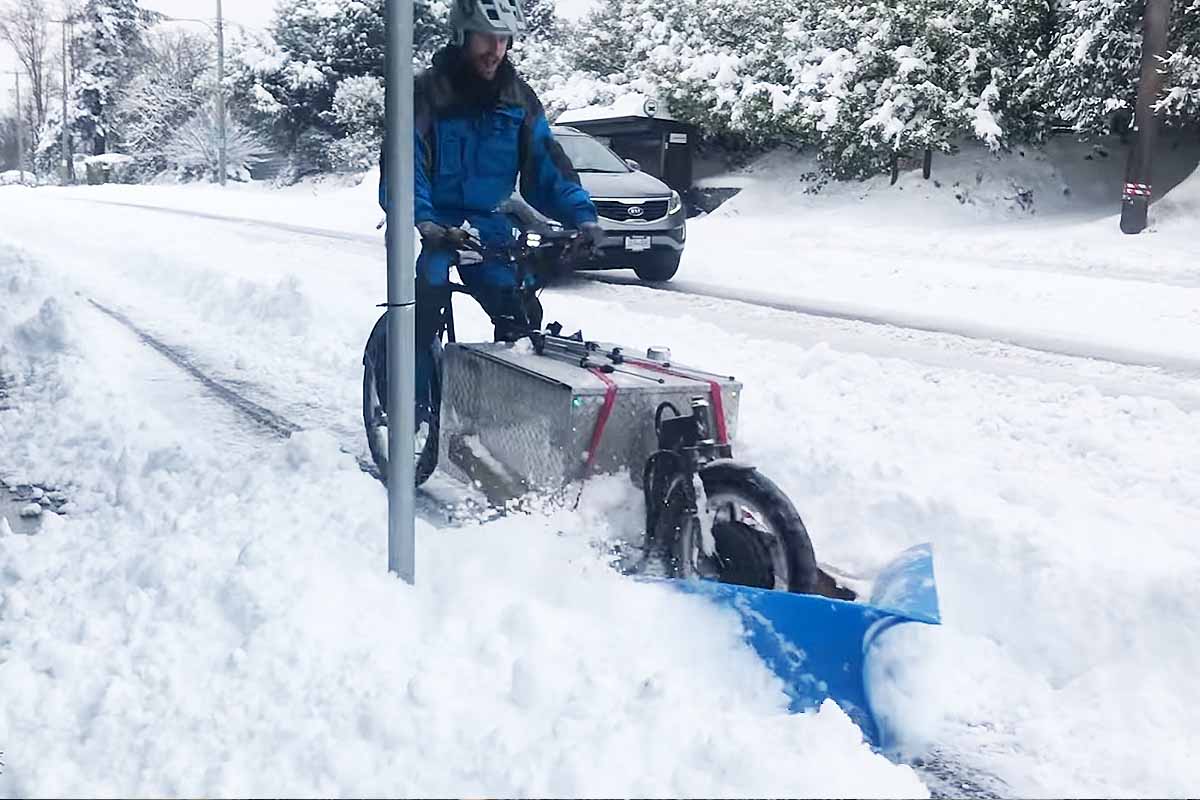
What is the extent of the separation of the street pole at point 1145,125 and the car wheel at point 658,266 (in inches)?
306

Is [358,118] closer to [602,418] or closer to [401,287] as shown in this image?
[602,418]

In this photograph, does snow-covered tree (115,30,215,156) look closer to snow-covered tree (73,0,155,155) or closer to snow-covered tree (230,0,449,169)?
snow-covered tree (73,0,155,155)

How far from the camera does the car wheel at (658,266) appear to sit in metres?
12.7

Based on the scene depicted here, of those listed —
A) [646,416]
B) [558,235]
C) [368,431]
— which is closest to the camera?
[646,416]

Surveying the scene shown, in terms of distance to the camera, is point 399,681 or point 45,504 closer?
point 399,681

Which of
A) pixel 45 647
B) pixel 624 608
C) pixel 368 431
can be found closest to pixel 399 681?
pixel 624 608

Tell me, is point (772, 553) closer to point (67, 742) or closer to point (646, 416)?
point (646, 416)

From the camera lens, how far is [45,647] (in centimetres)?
285

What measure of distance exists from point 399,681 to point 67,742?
2.29 feet

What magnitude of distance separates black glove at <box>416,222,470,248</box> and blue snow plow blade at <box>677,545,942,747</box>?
66.4 inches

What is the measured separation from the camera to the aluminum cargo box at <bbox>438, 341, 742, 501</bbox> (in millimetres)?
3508

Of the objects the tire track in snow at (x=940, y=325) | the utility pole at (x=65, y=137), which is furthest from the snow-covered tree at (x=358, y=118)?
the utility pole at (x=65, y=137)

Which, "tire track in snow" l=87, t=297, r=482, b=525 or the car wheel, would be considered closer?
"tire track in snow" l=87, t=297, r=482, b=525

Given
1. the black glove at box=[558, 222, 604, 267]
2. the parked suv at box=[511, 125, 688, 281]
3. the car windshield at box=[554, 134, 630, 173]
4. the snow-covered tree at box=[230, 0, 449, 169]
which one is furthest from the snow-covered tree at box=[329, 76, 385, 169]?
the black glove at box=[558, 222, 604, 267]
